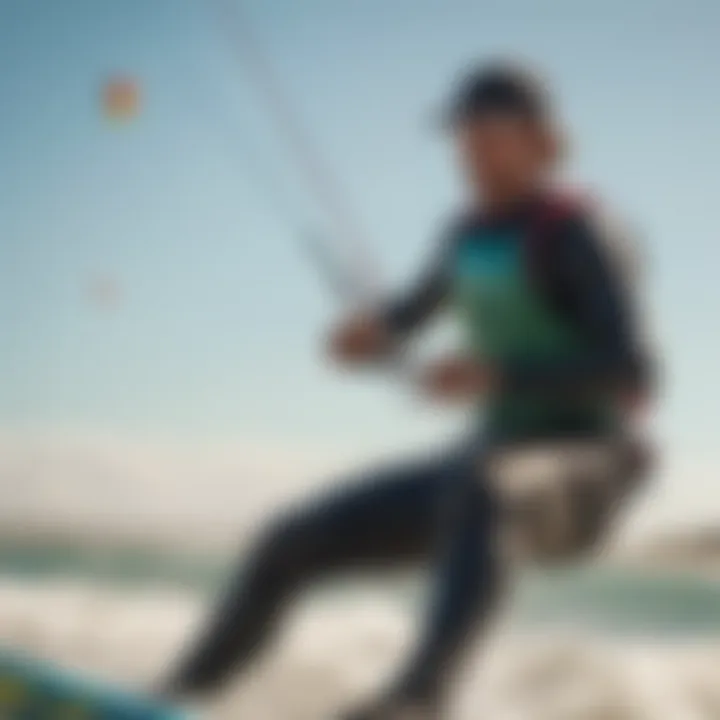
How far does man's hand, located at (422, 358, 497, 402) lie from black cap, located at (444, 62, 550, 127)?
198 millimetres

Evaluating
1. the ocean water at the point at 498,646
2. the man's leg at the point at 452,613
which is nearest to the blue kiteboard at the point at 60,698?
the ocean water at the point at 498,646

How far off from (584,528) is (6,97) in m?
0.62

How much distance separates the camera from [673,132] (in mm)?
1129

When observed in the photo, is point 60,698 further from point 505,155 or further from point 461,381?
point 505,155

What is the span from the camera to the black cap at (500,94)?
3.57ft

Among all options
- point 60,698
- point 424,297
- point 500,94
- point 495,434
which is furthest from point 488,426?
point 60,698

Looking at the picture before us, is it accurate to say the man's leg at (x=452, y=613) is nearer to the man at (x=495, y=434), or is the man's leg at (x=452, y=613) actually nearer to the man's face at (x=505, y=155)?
the man at (x=495, y=434)

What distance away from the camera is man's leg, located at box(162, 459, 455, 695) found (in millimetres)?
1044

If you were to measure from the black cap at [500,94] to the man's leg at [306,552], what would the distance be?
28cm

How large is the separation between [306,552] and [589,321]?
0.27 m

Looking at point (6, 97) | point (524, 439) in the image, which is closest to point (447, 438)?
point (524, 439)

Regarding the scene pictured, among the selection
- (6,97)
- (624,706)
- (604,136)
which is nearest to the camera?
(624,706)

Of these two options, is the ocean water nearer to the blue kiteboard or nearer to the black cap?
the blue kiteboard

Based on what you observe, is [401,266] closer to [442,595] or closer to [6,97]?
[442,595]
